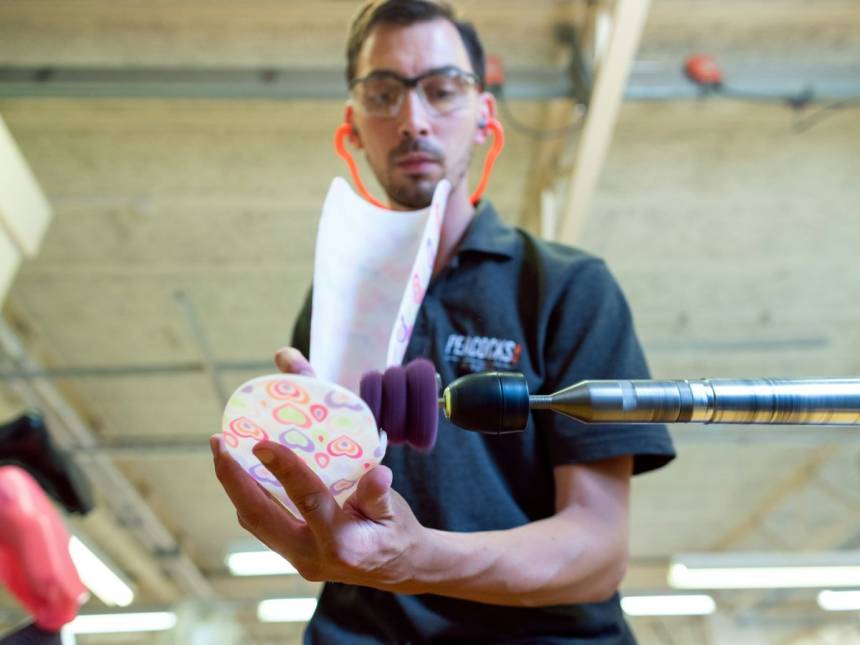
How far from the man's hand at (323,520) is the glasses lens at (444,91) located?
0.55 m

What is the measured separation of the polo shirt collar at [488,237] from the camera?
1.07 m

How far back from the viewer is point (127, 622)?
19.4ft

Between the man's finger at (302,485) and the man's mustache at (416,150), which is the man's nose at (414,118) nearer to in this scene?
the man's mustache at (416,150)

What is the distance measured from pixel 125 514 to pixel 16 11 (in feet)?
12.7

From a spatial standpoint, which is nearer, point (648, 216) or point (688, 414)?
point (688, 414)

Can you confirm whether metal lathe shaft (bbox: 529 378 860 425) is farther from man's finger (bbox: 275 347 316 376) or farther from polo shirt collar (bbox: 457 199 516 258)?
polo shirt collar (bbox: 457 199 516 258)

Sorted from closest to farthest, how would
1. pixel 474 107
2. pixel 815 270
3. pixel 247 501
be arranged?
1. pixel 247 501
2. pixel 474 107
3. pixel 815 270

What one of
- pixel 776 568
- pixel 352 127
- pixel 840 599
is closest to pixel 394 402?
pixel 352 127

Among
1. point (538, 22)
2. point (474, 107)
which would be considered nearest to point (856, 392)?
point (474, 107)

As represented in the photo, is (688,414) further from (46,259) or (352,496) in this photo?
(46,259)

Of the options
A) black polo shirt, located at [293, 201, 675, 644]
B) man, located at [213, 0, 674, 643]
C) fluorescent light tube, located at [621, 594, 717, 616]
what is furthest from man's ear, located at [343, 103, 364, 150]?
fluorescent light tube, located at [621, 594, 717, 616]

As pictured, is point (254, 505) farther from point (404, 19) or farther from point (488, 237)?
point (404, 19)

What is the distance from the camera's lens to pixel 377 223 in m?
0.89

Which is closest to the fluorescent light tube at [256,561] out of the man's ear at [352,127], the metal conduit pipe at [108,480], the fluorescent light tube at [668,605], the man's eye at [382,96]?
the metal conduit pipe at [108,480]
